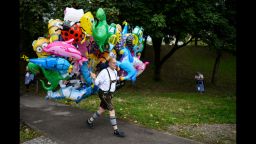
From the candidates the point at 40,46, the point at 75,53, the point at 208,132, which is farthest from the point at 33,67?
the point at 208,132

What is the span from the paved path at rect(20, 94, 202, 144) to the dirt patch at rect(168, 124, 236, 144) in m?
0.55

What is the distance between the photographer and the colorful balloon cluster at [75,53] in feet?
27.7

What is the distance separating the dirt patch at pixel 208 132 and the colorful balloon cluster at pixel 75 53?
217 centimetres

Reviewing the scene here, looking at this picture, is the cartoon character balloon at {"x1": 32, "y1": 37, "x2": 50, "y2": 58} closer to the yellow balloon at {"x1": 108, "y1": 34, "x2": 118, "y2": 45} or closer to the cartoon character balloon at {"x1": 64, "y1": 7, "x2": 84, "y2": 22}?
the cartoon character balloon at {"x1": 64, "y1": 7, "x2": 84, "y2": 22}

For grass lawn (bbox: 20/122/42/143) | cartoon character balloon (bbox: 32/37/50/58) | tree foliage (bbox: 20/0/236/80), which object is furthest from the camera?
tree foliage (bbox: 20/0/236/80)

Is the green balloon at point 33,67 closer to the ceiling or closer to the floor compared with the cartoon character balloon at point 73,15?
closer to the floor

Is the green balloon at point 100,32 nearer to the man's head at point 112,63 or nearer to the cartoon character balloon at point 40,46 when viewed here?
the man's head at point 112,63

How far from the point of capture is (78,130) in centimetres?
922

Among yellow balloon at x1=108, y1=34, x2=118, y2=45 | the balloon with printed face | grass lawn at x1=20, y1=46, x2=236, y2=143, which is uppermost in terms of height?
yellow balloon at x1=108, y1=34, x2=118, y2=45

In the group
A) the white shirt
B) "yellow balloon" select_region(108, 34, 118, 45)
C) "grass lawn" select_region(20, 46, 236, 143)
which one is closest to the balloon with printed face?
the white shirt

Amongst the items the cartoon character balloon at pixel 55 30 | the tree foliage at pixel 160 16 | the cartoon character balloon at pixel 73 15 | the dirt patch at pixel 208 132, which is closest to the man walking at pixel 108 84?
the cartoon character balloon at pixel 73 15

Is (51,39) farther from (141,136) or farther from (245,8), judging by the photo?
(245,8)

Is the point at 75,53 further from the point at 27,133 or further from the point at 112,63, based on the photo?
the point at 27,133

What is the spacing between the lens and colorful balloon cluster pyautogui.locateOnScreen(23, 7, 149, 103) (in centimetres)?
844
